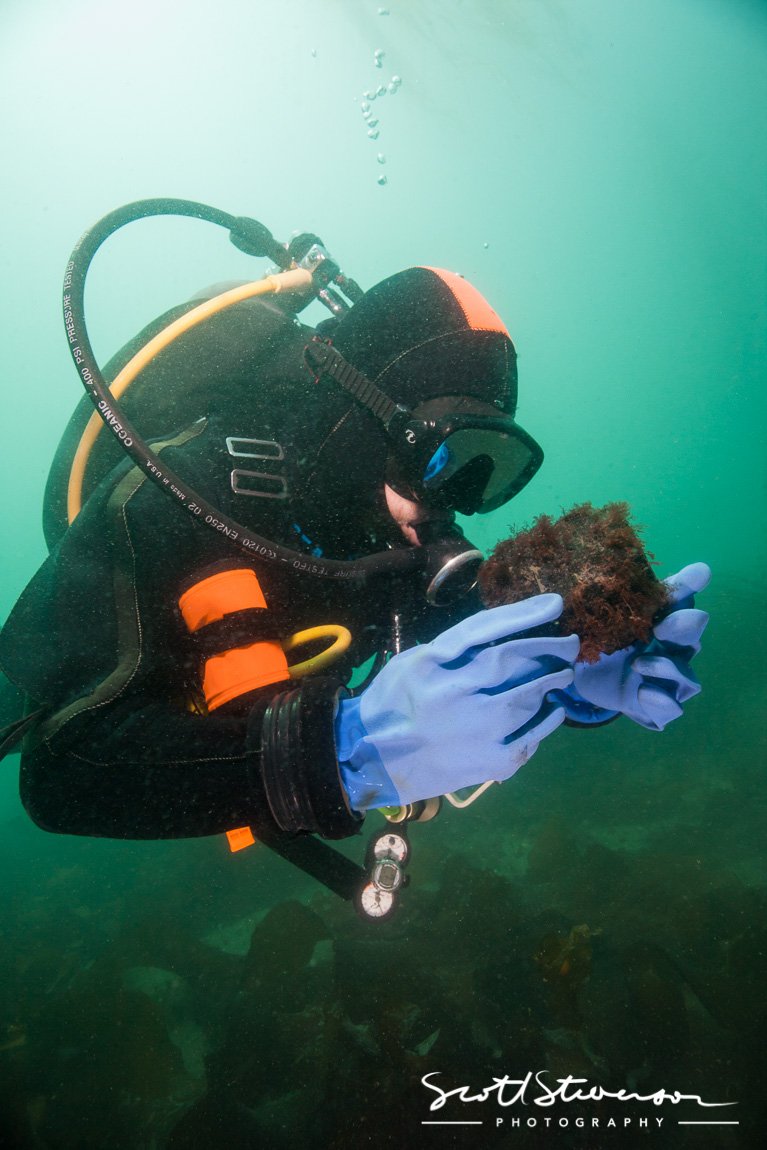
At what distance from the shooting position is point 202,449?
229 cm

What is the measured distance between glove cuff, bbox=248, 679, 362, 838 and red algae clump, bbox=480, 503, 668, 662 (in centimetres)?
88

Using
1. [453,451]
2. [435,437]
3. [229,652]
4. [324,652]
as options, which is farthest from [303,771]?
[453,451]

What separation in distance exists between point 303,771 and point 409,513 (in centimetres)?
149

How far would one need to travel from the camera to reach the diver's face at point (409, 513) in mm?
2658

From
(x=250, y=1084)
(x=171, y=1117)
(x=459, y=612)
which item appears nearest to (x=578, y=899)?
(x=250, y=1084)

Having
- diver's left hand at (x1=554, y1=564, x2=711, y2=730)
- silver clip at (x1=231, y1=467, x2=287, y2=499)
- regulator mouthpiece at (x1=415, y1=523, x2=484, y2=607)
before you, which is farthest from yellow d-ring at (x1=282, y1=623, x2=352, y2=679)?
diver's left hand at (x1=554, y1=564, x2=711, y2=730)

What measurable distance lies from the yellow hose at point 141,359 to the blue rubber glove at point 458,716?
78.1 inches

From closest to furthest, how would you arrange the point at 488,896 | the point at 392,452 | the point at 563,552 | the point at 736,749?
the point at 563,552, the point at 392,452, the point at 488,896, the point at 736,749

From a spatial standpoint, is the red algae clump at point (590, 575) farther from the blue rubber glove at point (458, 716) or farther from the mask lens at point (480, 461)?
the mask lens at point (480, 461)

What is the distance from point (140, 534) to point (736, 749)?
47.9 feet

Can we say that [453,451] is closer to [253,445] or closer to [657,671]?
[253,445]

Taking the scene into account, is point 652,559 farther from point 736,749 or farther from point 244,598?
point 736,749

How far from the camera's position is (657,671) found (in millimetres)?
2041

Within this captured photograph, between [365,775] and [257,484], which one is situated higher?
[257,484]
